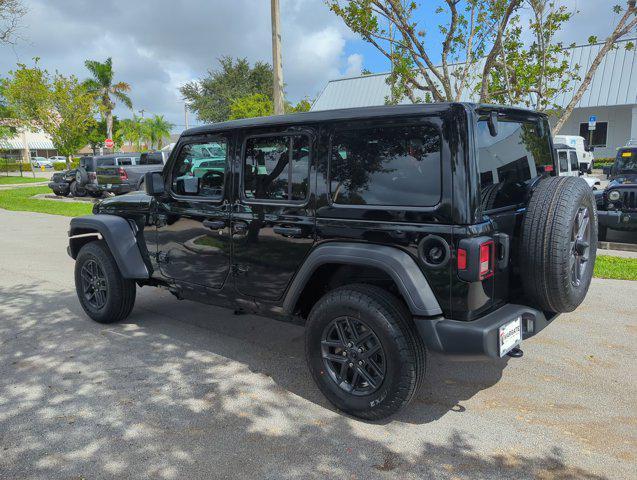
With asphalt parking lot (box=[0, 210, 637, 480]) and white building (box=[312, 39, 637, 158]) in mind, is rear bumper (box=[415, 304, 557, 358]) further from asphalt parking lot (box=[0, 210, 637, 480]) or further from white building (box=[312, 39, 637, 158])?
white building (box=[312, 39, 637, 158])

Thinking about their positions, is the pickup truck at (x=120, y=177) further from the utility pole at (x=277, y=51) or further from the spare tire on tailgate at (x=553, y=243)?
the spare tire on tailgate at (x=553, y=243)

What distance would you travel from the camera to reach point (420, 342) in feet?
10.1

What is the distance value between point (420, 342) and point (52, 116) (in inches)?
1320

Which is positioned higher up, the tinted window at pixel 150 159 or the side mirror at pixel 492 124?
the tinted window at pixel 150 159

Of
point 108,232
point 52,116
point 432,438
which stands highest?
point 52,116

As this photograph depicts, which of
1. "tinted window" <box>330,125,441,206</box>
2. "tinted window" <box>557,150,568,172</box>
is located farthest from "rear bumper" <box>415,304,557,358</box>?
"tinted window" <box>557,150,568,172</box>

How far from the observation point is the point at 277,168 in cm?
367

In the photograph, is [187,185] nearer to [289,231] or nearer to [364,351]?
[289,231]

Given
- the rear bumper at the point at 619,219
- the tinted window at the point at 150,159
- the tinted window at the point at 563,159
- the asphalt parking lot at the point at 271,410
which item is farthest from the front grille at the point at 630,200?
the tinted window at the point at 150,159

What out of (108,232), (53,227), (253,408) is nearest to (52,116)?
(53,227)

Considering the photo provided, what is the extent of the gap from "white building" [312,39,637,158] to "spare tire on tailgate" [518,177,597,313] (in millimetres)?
20920

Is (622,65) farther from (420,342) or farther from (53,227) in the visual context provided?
(420,342)

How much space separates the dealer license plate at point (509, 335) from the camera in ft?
9.54

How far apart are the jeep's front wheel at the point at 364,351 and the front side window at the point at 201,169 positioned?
55.5 inches
